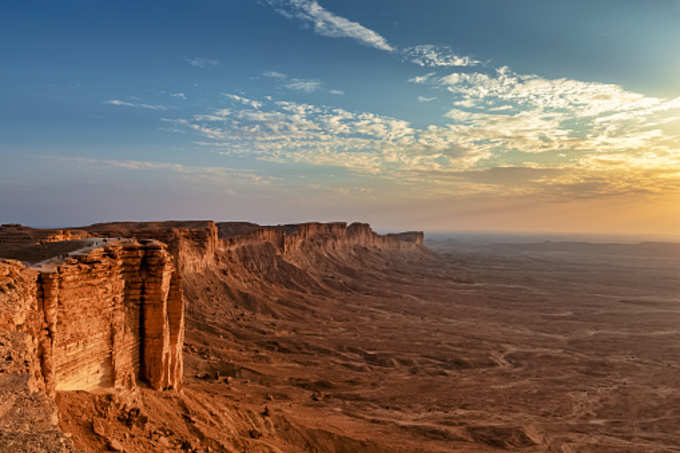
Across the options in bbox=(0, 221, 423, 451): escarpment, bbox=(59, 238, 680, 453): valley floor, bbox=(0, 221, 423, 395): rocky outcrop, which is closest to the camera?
bbox=(0, 221, 423, 451): escarpment

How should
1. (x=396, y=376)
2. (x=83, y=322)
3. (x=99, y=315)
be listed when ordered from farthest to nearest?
(x=396, y=376)
(x=99, y=315)
(x=83, y=322)

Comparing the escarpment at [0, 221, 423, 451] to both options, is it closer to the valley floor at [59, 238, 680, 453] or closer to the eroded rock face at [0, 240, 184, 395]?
the eroded rock face at [0, 240, 184, 395]

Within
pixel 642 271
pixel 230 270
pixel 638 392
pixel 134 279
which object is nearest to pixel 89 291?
pixel 134 279

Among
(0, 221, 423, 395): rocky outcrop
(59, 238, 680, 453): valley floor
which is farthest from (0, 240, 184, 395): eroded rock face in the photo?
(59, 238, 680, 453): valley floor

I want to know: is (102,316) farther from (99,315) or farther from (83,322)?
(83,322)

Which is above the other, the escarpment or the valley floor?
the escarpment

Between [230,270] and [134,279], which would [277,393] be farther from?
[230,270]

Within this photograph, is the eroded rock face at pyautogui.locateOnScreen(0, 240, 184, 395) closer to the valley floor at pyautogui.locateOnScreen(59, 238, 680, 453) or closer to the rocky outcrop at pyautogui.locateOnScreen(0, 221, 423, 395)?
the rocky outcrop at pyautogui.locateOnScreen(0, 221, 423, 395)

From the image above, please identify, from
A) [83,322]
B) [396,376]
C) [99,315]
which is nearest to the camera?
[83,322]

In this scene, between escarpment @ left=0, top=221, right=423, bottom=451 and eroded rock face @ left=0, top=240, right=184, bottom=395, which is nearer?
escarpment @ left=0, top=221, right=423, bottom=451

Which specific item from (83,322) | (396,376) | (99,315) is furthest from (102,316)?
(396,376)

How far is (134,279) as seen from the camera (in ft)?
34.9

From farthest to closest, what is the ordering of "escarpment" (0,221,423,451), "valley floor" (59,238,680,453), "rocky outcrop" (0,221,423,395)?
1. "valley floor" (59,238,680,453)
2. "rocky outcrop" (0,221,423,395)
3. "escarpment" (0,221,423,451)

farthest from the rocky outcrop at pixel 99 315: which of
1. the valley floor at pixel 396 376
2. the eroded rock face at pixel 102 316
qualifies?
the valley floor at pixel 396 376
